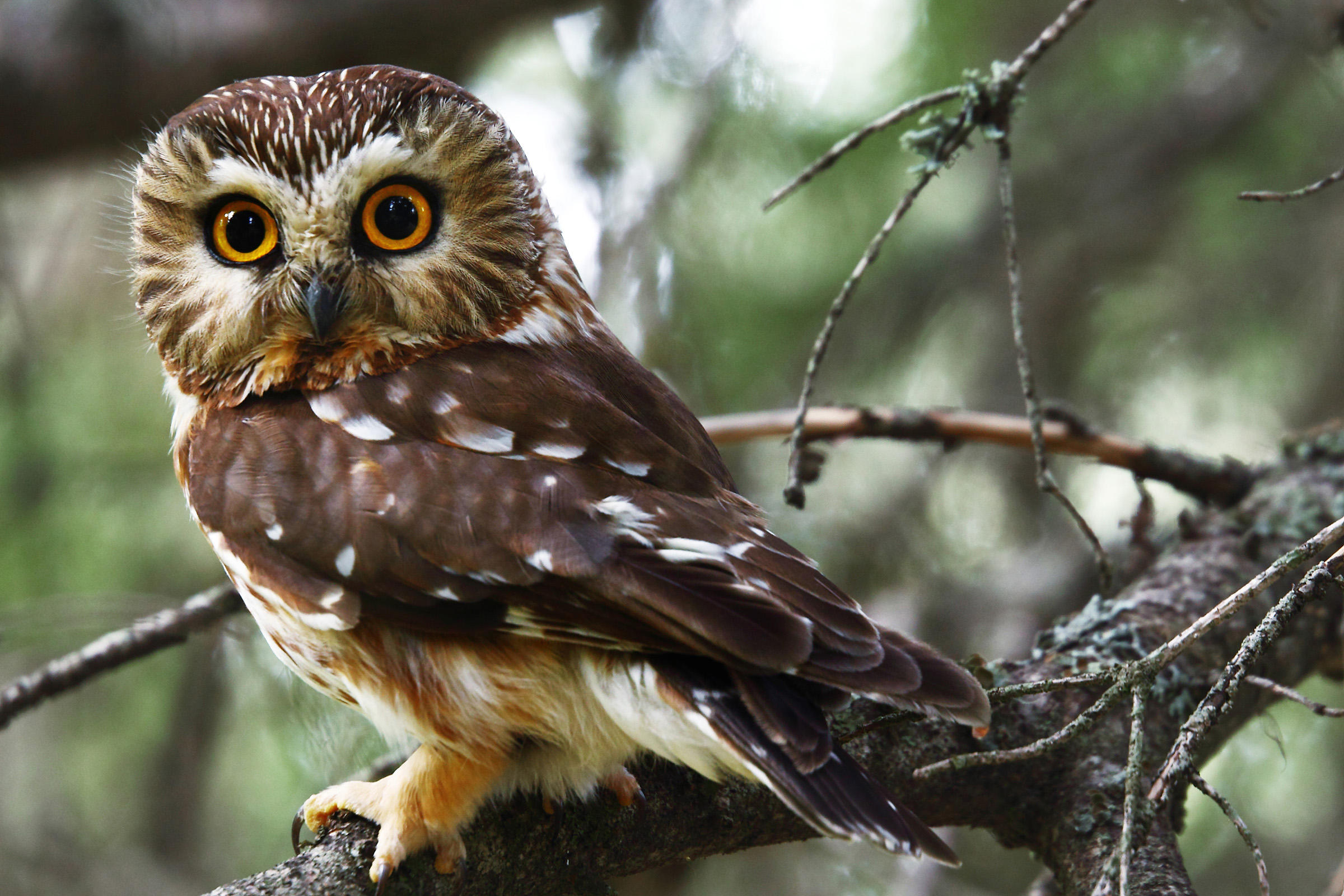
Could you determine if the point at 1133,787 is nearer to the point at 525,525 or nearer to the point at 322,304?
the point at 525,525

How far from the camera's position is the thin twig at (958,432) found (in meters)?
2.77

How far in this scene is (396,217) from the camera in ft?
7.37

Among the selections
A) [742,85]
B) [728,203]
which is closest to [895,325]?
[728,203]

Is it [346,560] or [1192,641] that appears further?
[346,560]

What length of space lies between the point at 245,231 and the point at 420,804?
1.16 meters

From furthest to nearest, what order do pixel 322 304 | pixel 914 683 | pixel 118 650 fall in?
pixel 118 650 → pixel 322 304 → pixel 914 683

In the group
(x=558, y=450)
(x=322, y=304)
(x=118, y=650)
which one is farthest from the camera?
(x=118, y=650)

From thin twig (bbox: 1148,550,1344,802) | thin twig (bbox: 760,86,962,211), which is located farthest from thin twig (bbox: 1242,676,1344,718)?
thin twig (bbox: 760,86,962,211)

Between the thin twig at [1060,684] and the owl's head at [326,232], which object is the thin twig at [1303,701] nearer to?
the thin twig at [1060,684]

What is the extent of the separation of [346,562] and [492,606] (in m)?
0.26

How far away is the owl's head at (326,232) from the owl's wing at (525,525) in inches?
3.8

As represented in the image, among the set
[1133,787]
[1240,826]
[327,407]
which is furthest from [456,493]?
[1240,826]

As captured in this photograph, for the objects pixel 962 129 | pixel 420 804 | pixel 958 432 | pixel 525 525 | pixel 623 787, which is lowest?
pixel 420 804

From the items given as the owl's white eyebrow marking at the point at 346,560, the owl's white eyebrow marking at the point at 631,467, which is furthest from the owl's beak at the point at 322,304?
the owl's white eyebrow marking at the point at 631,467
